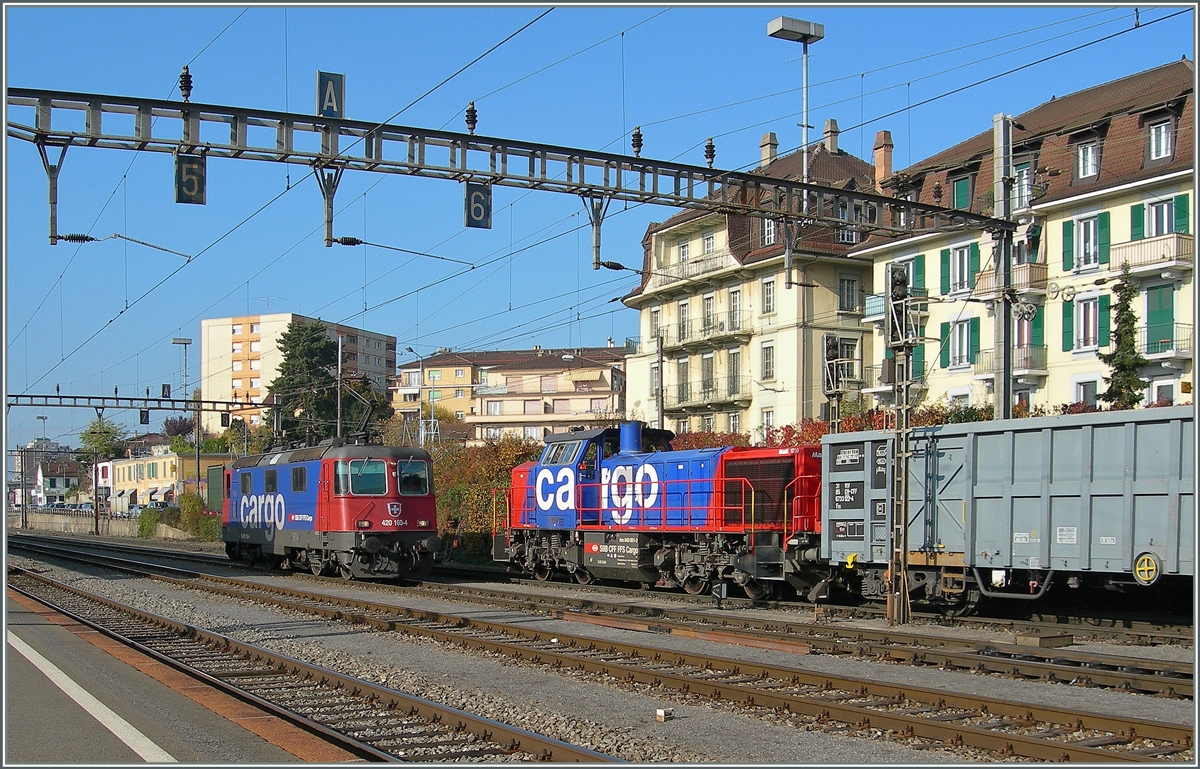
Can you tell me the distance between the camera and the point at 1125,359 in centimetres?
2866

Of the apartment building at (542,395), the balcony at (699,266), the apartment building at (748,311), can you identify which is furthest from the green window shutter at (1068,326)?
the apartment building at (542,395)

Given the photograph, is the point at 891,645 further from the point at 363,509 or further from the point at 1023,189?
the point at 1023,189

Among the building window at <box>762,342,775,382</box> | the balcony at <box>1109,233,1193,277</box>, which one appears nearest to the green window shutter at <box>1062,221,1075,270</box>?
the balcony at <box>1109,233,1193,277</box>

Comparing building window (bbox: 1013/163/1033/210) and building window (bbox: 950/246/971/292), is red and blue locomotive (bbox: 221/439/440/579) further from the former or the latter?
building window (bbox: 950/246/971/292)

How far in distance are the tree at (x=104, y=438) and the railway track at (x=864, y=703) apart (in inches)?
4048

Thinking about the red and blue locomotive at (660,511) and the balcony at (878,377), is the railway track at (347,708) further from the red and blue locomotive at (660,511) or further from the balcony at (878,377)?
the balcony at (878,377)

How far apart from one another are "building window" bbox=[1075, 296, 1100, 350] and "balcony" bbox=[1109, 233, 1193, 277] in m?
1.55

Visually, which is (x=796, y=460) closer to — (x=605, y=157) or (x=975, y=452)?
(x=975, y=452)

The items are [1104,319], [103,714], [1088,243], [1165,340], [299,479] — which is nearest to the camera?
[103,714]

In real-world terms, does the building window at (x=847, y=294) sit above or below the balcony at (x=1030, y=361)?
above

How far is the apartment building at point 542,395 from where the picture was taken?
84688mm

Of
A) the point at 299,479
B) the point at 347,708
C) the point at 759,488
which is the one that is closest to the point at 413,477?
the point at 299,479

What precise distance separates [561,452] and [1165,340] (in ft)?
64.9

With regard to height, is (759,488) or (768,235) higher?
(768,235)
